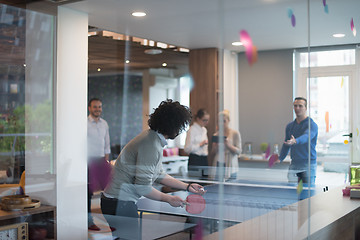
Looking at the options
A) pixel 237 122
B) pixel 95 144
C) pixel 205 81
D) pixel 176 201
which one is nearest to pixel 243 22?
pixel 205 81

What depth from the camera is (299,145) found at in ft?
8.59

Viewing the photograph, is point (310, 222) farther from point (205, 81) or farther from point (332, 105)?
point (205, 81)

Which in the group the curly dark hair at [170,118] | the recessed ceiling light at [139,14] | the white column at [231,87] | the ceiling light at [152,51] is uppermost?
the recessed ceiling light at [139,14]

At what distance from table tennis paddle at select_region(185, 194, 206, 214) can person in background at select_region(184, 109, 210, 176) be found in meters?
0.15

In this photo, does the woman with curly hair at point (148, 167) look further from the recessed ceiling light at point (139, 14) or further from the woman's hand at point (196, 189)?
the recessed ceiling light at point (139, 14)

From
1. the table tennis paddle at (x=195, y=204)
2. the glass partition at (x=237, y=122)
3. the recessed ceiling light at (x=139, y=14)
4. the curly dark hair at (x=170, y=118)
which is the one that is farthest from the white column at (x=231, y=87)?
the recessed ceiling light at (x=139, y=14)

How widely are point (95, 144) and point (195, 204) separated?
1.05 metres

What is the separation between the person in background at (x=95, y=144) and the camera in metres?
3.22

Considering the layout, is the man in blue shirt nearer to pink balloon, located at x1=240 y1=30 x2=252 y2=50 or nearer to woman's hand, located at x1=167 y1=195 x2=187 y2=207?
pink balloon, located at x1=240 y1=30 x2=252 y2=50

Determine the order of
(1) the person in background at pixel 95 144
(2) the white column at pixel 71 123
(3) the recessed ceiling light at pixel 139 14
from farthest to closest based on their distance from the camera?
(2) the white column at pixel 71 123 → (1) the person in background at pixel 95 144 → (3) the recessed ceiling light at pixel 139 14

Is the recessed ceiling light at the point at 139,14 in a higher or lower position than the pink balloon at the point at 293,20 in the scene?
higher

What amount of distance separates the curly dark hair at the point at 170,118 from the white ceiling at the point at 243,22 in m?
0.40

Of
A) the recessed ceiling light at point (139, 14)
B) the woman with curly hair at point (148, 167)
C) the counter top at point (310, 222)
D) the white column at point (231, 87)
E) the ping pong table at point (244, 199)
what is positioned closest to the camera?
the counter top at point (310, 222)

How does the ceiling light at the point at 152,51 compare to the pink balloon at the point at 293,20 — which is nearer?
the pink balloon at the point at 293,20
